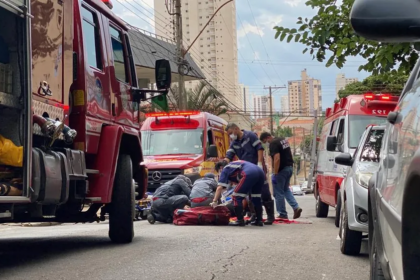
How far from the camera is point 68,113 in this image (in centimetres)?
668

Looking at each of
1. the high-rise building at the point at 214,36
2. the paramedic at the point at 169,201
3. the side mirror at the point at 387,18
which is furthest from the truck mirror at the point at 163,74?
the high-rise building at the point at 214,36

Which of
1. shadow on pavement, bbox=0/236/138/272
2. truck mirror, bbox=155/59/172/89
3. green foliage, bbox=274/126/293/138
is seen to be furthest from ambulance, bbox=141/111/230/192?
green foliage, bbox=274/126/293/138

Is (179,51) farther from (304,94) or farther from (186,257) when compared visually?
(304,94)

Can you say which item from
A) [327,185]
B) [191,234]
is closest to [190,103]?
[327,185]

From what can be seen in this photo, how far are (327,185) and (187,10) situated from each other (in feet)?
327

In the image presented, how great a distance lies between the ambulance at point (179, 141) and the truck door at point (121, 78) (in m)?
7.12

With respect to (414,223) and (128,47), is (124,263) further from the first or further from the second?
(414,223)

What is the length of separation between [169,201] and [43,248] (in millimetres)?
4498

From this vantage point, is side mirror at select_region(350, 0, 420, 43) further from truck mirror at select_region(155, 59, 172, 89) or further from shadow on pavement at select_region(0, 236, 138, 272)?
truck mirror at select_region(155, 59, 172, 89)

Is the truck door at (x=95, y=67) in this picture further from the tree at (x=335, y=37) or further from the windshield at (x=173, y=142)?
the windshield at (x=173, y=142)

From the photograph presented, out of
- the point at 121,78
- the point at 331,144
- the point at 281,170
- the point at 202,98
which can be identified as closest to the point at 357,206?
the point at 121,78

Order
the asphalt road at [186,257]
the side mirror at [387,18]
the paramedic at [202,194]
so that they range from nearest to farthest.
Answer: the side mirror at [387,18] → the asphalt road at [186,257] → the paramedic at [202,194]

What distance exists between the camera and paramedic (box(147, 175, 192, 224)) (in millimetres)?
12312

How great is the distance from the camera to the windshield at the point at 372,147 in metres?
7.65
